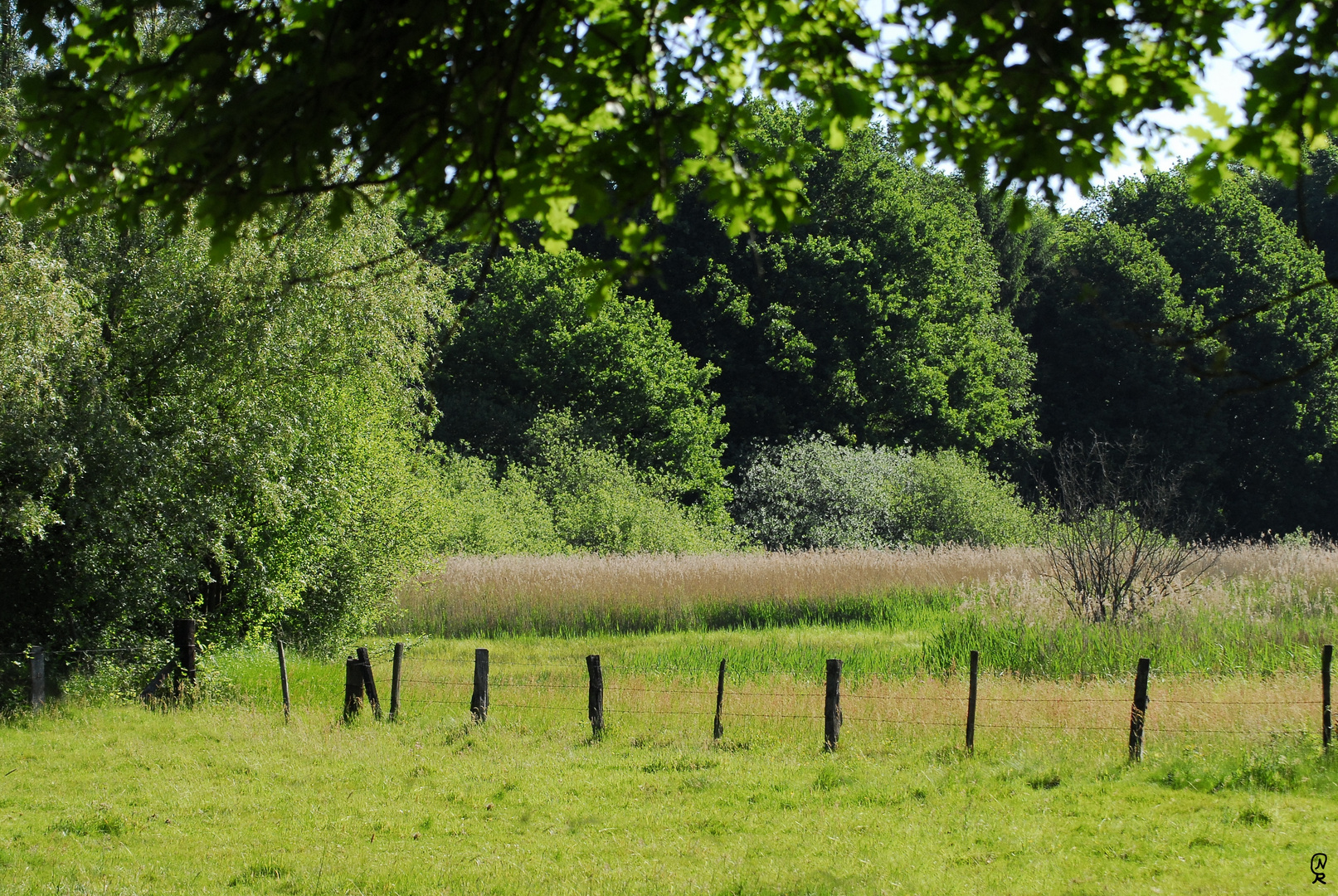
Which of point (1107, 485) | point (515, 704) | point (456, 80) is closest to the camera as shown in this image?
point (456, 80)

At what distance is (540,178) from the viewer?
14.4 ft

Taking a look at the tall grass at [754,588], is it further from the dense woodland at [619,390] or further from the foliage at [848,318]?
the foliage at [848,318]

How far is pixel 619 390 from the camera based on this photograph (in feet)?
127

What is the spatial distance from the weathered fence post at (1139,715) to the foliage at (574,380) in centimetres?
2573

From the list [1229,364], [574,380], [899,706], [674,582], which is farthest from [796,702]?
[1229,364]

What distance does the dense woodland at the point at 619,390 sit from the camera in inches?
574

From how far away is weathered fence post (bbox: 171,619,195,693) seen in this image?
14.9m

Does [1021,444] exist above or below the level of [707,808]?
above

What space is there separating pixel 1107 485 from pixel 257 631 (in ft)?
44.9

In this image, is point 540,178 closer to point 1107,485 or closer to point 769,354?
point 1107,485

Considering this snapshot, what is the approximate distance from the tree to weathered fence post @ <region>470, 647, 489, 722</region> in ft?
30.1

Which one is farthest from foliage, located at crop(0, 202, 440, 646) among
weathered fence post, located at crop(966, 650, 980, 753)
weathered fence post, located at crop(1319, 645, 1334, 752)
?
weathered fence post, located at crop(1319, 645, 1334, 752)

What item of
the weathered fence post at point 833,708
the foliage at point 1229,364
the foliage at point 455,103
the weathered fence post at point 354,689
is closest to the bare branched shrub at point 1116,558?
the weathered fence post at point 833,708

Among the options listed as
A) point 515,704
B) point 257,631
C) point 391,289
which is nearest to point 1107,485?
point 515,704
